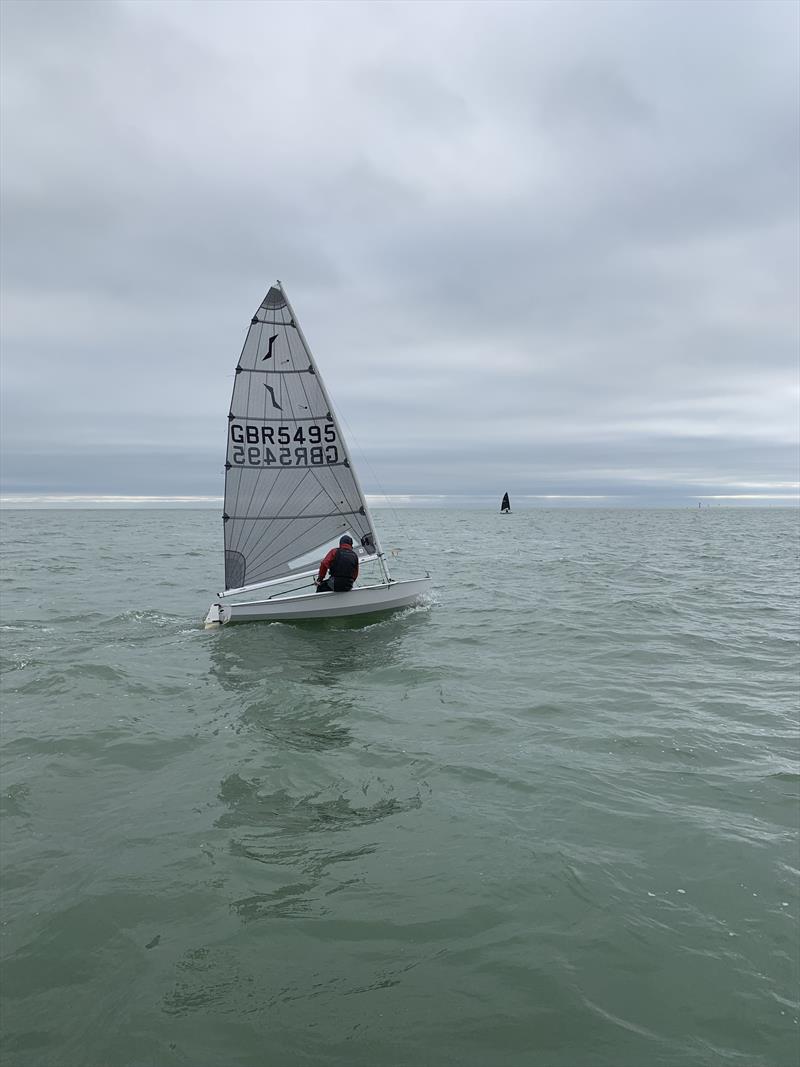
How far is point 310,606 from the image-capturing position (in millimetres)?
15695

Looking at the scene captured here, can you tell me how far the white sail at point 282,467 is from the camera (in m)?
16.0

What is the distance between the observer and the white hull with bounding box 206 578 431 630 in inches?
612

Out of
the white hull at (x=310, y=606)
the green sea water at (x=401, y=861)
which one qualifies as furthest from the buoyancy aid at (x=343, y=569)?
the green sea water at (x=401, y=861)

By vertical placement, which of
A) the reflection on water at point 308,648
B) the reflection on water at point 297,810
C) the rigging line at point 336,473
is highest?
the rigging line at point 336,473

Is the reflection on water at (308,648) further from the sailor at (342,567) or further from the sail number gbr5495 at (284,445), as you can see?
the sail number gbr5495 at (284,445)

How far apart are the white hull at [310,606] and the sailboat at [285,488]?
3cm

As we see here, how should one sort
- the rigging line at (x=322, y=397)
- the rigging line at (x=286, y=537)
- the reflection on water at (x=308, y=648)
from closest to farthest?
the reflection on water at (x=308, y=648) < the rigging line at (x=322, y=397) < the rigging line at (x=286, y=537)

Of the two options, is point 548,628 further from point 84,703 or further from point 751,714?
point 84,703

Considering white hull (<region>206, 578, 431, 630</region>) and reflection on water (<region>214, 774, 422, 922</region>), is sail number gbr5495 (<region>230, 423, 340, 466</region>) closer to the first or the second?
white hull (<region>206, 578, 431, 630</region>)

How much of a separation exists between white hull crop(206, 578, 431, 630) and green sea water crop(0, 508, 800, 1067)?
3067 mm

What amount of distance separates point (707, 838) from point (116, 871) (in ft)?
17.2

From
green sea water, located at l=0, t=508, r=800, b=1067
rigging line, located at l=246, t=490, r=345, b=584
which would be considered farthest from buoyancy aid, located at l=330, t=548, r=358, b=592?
green sea water, located at l=0, t=508, r=800, b=1067

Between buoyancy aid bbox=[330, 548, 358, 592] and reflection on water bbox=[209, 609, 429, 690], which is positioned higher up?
buoyancy aid bbox=[330, 548, 358, 592]

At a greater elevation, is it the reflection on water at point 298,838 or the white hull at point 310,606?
the white hull at point 310,606
